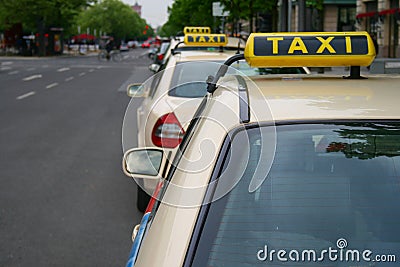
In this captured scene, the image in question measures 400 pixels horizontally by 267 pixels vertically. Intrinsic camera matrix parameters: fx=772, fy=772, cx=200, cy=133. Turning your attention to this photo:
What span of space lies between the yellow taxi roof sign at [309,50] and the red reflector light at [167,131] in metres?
3.28

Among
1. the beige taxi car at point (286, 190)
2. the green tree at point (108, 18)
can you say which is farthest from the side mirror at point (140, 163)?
the green tree at point (108, 18)

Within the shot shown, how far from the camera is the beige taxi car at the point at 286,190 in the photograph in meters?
2.48

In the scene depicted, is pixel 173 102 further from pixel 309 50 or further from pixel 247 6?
pixel 247 6

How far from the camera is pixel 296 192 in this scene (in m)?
2.58

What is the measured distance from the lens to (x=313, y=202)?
2.56 m

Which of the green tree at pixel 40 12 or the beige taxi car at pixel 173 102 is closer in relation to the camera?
the beige taxi car at pixel 173 102

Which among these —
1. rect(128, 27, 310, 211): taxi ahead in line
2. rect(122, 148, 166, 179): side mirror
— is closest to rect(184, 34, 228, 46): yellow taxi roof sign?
rect(128, 27, 310, 211): taxi ahead in line

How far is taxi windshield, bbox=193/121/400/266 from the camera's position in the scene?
8.14 feet

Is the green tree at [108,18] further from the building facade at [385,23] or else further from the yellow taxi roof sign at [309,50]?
the yellow taxi roof sign at [309,50]

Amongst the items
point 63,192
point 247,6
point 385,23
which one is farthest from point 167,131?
point 385,23

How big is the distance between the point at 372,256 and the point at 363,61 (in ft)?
4.66

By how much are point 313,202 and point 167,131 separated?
4526 mm

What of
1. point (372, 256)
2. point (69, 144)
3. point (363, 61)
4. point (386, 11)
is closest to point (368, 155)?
point (372, 256)

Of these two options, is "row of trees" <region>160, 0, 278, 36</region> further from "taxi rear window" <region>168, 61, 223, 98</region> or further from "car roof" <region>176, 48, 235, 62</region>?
"taxi rear window" <region>168, 61, 223, 98</region>
